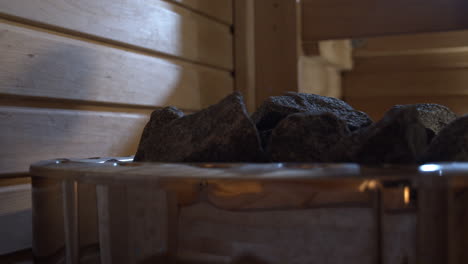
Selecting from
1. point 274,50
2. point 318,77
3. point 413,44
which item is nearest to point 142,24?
point 274,50

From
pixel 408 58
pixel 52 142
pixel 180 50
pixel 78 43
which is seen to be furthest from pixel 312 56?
pixel 52 142

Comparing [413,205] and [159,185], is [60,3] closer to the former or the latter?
[159,185]

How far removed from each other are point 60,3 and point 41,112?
0.89 ft

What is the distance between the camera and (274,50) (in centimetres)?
216

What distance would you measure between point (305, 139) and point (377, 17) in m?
1.56

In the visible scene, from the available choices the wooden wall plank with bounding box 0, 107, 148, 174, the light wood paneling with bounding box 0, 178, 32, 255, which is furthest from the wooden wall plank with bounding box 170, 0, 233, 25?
the light wood paneling with bounding box 0, 178, 32, 255

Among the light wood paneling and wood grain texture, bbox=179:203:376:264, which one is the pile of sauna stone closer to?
wood grain texture, bbox=179:203:376:264

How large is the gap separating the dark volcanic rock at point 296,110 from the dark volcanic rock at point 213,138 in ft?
0.44

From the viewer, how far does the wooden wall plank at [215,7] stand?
71.9 inches

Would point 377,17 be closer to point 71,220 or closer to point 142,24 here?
point 142,24

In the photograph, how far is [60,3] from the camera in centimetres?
116

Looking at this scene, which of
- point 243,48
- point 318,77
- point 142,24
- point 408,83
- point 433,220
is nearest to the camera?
point 433,220

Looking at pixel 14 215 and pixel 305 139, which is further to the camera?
pixel 14 215

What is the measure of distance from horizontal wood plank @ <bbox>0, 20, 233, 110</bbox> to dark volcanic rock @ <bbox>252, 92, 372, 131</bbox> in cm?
53
